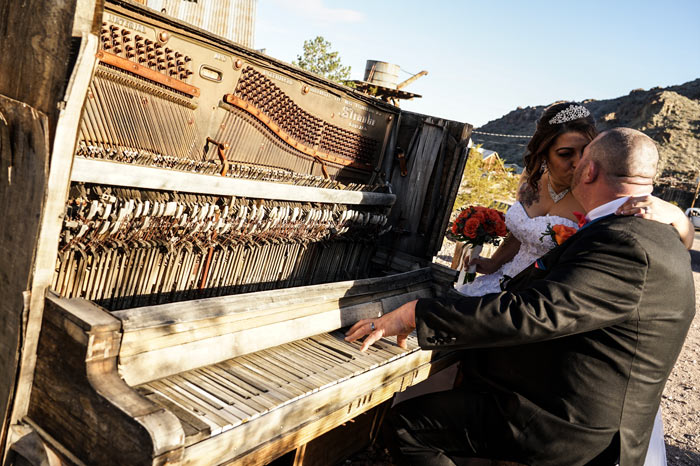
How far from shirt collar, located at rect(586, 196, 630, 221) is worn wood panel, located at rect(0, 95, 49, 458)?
2248mm

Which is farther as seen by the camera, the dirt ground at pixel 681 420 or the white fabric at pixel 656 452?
the dirt ground at pixel 681 420

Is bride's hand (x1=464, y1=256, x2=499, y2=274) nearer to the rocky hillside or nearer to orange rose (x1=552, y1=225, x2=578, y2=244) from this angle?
orange rose (x1=552, y1=225, x2=578, y2=244)

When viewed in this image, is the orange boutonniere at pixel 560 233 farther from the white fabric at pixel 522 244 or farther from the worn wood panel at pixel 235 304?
the worn wood panel at pixel 235 304

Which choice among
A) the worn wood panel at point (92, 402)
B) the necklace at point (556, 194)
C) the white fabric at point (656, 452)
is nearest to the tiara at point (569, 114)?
the necklace at point (556, 194)

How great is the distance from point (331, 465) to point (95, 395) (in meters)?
2.37

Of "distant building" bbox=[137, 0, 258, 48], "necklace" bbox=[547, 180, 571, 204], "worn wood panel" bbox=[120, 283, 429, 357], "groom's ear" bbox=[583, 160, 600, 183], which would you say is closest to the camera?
"worn wood panel" bbox=[120, 283, 429, 357]

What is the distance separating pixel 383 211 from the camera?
4.04 metres

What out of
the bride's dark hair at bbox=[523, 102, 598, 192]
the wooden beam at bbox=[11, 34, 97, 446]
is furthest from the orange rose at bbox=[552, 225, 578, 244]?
the wooden beam at bbox=[11, 34, 97, 446]

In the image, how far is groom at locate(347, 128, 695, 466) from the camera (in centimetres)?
225

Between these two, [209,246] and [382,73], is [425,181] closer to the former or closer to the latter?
[209,246]

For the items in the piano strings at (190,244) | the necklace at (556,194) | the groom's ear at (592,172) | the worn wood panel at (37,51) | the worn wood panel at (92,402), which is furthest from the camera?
the necklace at (556,194)

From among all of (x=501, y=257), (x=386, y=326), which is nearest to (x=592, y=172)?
(x=386, y=326)

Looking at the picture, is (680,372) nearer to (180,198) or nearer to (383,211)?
(383,211)

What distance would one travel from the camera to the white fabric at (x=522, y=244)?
152 inches
